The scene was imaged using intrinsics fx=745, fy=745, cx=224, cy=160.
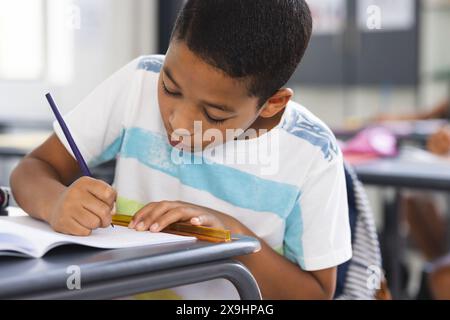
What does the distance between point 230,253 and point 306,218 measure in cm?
30

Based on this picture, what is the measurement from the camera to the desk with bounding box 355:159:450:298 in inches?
65.7

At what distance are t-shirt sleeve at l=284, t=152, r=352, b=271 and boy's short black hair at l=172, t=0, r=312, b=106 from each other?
0.18m

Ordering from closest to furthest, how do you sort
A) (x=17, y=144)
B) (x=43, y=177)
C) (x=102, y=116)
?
(x=43, y=177) < (x=102, y=116) < (x=17, y=144)

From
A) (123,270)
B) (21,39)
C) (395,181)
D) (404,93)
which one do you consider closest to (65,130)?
(123,270)

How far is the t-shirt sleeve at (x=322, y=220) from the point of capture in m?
1.05

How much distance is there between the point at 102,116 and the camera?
1.11 meters

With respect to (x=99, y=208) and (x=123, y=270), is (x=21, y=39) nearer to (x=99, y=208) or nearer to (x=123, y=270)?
(x=99, y=208)

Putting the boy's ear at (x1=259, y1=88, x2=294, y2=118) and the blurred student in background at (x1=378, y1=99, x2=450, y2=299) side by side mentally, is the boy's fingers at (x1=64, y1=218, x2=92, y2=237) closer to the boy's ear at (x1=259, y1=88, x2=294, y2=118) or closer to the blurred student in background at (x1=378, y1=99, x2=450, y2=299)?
the boy's ear at (x1=259, y1=88, x2=294, y2=118)

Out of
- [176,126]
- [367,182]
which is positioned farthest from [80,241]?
[367,182]

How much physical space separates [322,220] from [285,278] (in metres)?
0.10

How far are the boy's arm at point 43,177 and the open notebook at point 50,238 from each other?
0.04 meters

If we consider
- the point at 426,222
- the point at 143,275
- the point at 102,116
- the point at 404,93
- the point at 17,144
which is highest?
the point at 102,116

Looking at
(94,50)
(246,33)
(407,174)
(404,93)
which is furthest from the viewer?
(404,93)

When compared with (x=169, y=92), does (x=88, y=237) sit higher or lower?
lower
